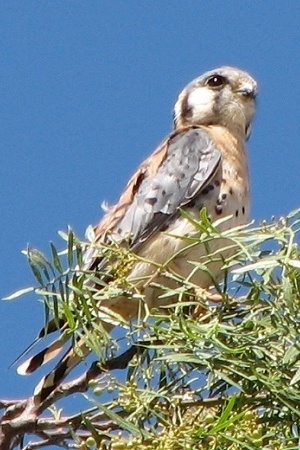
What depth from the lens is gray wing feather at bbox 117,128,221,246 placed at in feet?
13.2

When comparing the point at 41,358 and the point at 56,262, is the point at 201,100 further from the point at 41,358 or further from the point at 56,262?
the point at 56,262

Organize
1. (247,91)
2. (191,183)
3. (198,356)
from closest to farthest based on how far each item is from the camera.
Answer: (198,356) → (191,183) → (247,91)

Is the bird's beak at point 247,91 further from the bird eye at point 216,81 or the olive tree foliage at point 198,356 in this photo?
the olive tree foliage at point 198,356

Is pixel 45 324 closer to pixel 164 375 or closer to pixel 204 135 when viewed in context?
pixel 164 375

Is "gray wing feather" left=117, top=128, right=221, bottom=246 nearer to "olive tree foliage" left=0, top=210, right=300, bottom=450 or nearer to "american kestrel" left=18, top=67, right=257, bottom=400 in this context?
"american kestrel" left=18, top=67, right=257, bottom=400

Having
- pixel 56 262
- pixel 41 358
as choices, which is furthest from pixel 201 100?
pixel 56 262

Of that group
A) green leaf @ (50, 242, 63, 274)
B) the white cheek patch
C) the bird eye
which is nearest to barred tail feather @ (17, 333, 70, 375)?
green leaf @ (50, 242, 63, 274)

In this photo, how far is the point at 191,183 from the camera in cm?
412

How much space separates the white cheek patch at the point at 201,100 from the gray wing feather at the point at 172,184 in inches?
12.1

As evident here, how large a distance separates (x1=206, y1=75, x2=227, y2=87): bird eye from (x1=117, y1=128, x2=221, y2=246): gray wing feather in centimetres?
39

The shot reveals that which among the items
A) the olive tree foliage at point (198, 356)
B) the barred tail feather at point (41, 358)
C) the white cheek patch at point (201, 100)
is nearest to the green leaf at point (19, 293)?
the olive tree foliage at point (198, 356)

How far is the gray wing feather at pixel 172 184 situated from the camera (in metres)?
4.02

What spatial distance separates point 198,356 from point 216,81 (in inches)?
104

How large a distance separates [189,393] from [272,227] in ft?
1.17
